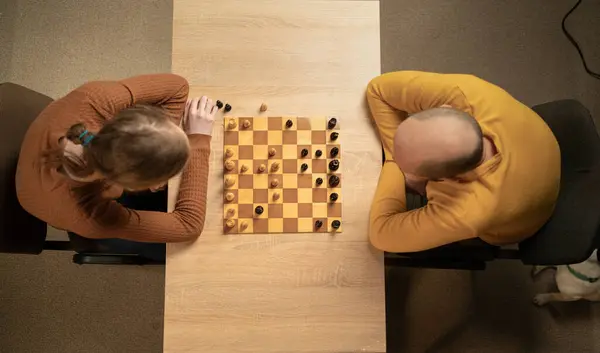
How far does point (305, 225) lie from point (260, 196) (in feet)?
0.58

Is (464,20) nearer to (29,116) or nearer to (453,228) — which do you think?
(453,228)

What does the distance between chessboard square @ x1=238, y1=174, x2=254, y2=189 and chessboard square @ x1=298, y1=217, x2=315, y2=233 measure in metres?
0.20

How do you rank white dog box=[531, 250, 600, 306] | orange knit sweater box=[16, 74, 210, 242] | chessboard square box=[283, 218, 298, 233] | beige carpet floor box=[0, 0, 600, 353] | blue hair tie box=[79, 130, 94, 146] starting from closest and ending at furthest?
1. blue hair tie box=[79, 130, 94, 146]
2. orange knit sweater box=[16, 74, 210, 242]
3. chessboard square box=[283, 218, 298, 233]
4. white dog box=[531, 250, 600, 306]
5. beige carpet floor box=[0, 0, 600, 353]

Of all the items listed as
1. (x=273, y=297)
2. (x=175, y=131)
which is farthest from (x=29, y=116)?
(x=273, y=297)

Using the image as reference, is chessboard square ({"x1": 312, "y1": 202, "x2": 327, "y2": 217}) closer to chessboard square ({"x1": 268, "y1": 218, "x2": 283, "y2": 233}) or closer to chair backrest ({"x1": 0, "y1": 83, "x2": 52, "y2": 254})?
chessboard square ({"x1": 268, "y1": 218, "x2": 283, "y2": 233})

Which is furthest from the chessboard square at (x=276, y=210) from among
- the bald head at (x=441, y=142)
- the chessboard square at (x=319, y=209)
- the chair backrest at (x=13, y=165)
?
the chair backrest at (x=13, y=165)

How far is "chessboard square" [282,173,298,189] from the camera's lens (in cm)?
161

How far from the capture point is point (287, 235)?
158cm

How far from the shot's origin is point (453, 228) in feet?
4.64

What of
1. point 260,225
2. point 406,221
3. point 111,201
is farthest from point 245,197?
point 406,221

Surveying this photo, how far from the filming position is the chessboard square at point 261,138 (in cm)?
162

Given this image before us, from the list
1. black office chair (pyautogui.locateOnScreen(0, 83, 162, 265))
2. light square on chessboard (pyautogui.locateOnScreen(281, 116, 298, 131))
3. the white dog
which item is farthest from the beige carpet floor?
light square on chessboard (pyautogui.locateOnScreen(281, 116, 298, 131))

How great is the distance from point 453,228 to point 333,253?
387 millimetres

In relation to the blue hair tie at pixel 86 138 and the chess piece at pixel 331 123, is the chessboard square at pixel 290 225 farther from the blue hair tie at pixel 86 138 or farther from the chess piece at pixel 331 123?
the blue hair tie at pixel 86 138
